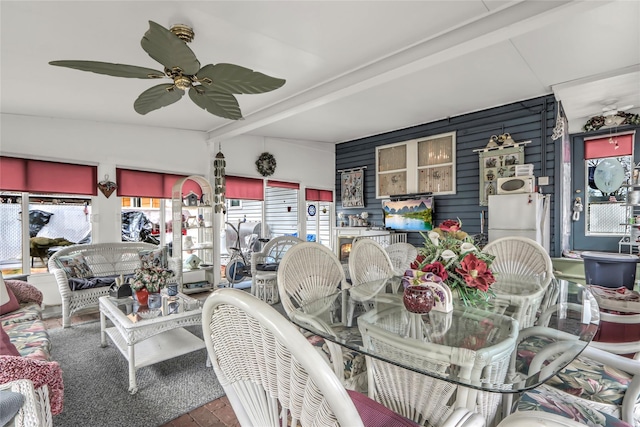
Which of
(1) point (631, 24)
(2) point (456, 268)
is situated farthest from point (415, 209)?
(2) point (456, 268)

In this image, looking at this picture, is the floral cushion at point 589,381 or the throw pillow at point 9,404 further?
the floral cushion at point 589,381

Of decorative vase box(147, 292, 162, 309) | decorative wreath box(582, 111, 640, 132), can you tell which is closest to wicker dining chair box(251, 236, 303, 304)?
decorative vase box(147, 292, 162, 309)

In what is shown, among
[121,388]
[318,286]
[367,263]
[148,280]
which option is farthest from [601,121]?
[121,388]

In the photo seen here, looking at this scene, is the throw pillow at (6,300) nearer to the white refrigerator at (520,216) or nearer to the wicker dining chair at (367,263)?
the wicker dining chair at (367,263)

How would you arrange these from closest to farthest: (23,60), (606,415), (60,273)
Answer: (606,415) < (23,60) < (60,273)

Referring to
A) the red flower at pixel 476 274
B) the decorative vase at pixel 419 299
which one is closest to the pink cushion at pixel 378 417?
the decorative vase at pixel 419 299

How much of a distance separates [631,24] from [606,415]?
3.19 m

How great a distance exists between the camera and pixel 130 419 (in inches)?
78.3

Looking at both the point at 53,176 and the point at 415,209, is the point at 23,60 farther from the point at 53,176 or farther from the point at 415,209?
the point at 415,209

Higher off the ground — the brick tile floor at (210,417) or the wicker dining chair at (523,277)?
the wicker dining chair at (523,277)

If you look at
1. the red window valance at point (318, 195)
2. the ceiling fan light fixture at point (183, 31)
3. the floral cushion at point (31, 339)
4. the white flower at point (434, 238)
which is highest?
the ceiling fan light fixture at point (183, 31)

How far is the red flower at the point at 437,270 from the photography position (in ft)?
5.59

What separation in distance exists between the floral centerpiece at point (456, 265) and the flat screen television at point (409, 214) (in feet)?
12.2

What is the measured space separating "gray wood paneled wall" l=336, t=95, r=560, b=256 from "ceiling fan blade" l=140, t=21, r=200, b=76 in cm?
417
